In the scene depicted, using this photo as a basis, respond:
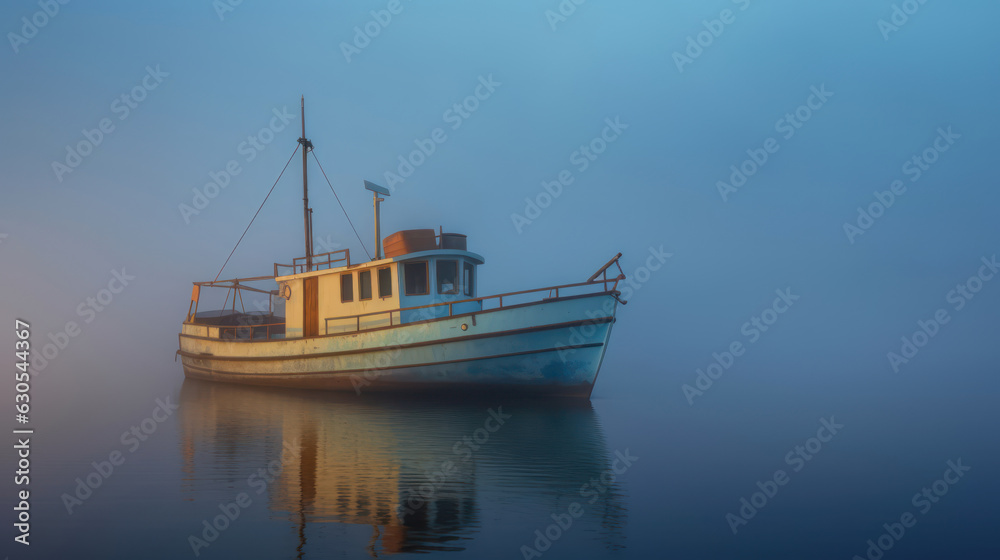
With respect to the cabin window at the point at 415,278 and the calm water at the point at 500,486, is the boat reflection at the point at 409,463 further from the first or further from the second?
the cabin window at the point at 415,278

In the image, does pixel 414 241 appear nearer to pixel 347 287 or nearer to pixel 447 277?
pixel 447 277

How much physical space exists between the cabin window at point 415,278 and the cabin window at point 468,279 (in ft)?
3.41

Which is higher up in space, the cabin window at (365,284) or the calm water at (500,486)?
the cabin window at (365,284)

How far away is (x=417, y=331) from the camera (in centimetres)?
1429

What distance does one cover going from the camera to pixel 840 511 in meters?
6.40

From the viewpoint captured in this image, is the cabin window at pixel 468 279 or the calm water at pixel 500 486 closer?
the calm water at pixel 500 486

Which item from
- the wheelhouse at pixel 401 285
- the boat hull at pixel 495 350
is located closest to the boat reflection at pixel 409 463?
the boat hull at pixel 495 350

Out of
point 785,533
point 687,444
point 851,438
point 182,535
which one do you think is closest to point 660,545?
point 785,533

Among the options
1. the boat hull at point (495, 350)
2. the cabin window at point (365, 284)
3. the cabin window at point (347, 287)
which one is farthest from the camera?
the cabin window at point (347, 287)

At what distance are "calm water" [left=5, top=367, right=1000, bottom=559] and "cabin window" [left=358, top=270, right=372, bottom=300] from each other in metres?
3.73

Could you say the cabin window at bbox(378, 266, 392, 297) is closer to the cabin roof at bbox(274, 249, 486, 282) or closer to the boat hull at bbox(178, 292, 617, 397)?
the cabin roof at bbox(274, 249, 486, 282)

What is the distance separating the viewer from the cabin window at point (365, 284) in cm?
1594

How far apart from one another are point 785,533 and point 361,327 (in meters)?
12.2

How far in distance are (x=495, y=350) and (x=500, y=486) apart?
686 centimetres
